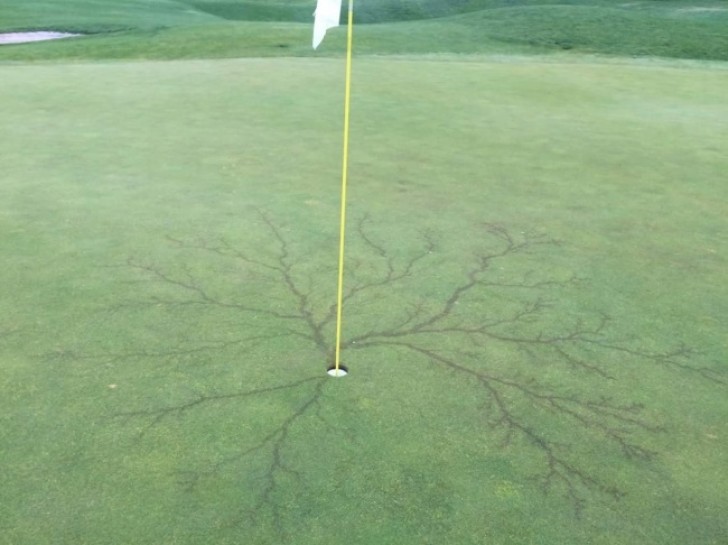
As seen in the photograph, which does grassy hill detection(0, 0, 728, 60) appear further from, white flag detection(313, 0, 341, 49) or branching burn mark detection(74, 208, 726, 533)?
white flag detection(313, 0, 341, 49)

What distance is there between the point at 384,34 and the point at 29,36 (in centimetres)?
495

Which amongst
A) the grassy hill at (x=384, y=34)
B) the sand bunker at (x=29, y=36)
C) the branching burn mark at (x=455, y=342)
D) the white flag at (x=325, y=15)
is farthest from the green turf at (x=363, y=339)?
the sand bunker at (x=29, y=36)

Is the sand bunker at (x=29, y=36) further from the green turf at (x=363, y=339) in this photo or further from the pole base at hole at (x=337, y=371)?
the pole base at hole at (x=337, y=371)

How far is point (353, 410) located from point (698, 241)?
7.33 ft

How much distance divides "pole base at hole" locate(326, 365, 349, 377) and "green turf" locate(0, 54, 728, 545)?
3cm

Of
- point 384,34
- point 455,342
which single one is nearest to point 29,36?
point 384,34

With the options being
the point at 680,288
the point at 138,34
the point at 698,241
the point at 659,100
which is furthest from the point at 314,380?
the point at 138,34

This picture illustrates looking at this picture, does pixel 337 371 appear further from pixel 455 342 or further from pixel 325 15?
pixel 325 15

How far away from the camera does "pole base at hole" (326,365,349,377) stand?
2.70 metres

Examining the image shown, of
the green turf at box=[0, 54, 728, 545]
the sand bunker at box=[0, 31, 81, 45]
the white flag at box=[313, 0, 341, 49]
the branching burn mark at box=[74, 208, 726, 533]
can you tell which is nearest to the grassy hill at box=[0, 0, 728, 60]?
the sand bunker at box=[0, 31, 81, 45]

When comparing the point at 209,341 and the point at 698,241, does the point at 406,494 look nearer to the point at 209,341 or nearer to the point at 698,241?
the point at 209,341

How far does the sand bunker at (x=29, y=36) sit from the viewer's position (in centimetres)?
1202

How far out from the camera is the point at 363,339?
9.71ft

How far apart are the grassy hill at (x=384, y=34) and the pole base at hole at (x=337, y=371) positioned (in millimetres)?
8382
